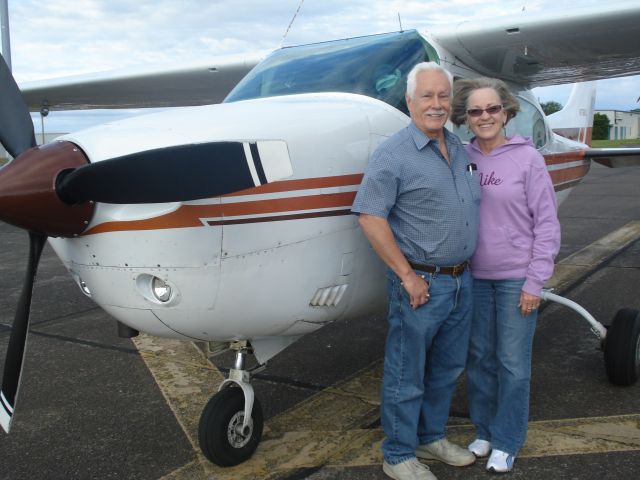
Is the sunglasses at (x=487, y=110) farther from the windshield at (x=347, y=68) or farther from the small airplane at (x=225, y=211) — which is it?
the windshield at (x=347, y=68)

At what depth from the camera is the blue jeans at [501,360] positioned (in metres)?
2.86

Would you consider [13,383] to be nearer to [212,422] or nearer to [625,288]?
[212,422]

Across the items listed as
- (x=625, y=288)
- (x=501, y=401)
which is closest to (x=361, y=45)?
(x=501, y=401)

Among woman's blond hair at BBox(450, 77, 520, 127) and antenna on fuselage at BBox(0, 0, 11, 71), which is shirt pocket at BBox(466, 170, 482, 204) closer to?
woman's blond hair at BBox(450, 77, 520, 127)

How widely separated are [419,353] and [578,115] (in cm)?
663

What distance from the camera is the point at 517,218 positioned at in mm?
2787

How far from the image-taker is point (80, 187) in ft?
6.99

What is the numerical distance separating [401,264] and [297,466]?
1102mm

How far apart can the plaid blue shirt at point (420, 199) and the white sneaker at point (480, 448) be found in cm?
96

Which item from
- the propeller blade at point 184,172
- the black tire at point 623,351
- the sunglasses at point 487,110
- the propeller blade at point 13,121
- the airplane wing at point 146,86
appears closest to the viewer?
the propeller blade at point 184,172

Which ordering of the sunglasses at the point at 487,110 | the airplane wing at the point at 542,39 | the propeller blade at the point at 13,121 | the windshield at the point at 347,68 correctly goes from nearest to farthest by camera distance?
the propeller blade at the point at 13,121 → the sunglasses at the point at 487,110 → the windshield at the point at 347,68 → the airplane wing at the point at 542,39

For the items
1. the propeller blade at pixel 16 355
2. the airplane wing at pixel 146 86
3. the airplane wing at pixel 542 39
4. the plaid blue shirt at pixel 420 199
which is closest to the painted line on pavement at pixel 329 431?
the propeller blade at pixel 16 355

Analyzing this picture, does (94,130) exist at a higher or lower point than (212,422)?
higher

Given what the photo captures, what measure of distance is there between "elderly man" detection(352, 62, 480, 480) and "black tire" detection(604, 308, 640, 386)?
1.38 meters
